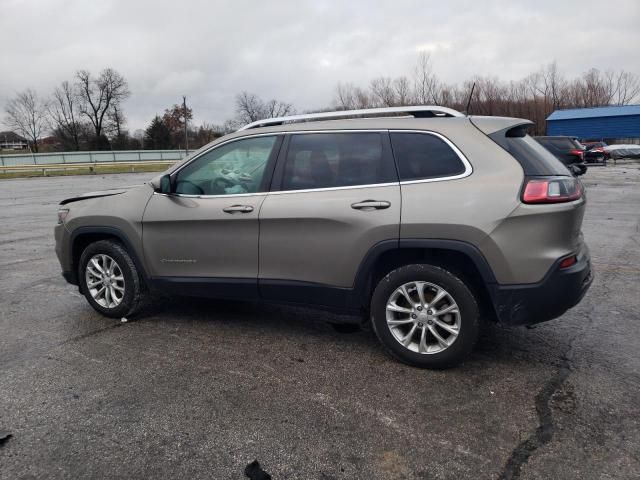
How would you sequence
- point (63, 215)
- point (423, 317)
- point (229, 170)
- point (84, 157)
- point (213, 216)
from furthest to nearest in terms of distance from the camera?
1. point (84, 157)
2. point (63, 215)
3. point (229, 170)
4. point (213, 216)
5. point (423, 317)

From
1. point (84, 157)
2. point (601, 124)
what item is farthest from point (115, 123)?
point (601, 124)

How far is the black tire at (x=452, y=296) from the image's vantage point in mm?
3363

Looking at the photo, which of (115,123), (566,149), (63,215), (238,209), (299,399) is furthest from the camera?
(115,123)

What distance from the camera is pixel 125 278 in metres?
4.57

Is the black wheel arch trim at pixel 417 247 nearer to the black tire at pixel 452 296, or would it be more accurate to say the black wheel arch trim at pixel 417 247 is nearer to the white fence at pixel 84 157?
the black tire at pixel 452 296

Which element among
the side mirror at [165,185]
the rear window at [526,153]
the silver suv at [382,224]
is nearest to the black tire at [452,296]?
the silver suv at [382,224]

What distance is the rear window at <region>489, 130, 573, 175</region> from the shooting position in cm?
332

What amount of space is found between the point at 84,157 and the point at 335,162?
193ft

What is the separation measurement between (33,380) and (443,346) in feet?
9.46

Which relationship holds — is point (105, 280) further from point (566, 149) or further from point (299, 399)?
point (566, 149)

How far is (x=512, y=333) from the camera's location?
4234mm

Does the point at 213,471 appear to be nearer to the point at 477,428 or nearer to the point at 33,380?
the point at 477,428

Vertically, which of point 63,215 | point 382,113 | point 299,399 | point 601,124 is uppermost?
point 601,124

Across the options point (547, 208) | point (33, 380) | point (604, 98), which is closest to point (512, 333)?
point (547, 208)
